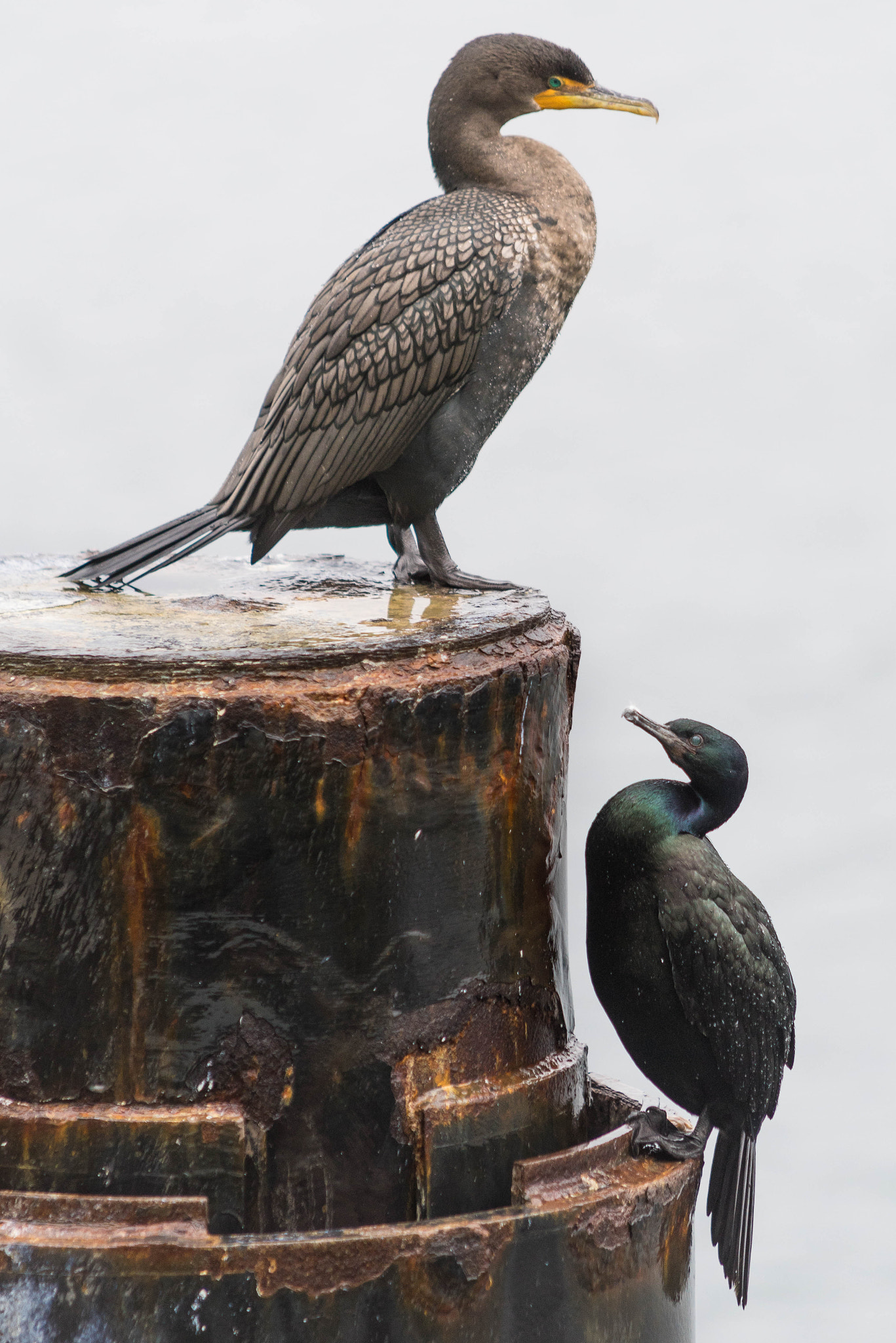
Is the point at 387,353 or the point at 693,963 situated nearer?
the point at 693,963

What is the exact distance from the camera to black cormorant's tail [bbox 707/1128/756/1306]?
3.13 m

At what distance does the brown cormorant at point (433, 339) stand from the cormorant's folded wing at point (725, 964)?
0.76 metres

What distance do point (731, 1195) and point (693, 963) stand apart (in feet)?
1.78

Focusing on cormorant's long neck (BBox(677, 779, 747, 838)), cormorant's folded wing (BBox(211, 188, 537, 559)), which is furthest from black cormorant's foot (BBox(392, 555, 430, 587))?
cormorant's long neck (BBox(677, 779, 747, 838))

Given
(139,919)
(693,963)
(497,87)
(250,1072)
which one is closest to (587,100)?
(497,87)

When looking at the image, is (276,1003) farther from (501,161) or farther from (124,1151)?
(501,161)

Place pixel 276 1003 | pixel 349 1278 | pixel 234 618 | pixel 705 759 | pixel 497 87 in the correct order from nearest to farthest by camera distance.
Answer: pixel 349 1278 → pixel 276 1003 → pixel 234 618 → pixel 705 759 → pixel 497 87

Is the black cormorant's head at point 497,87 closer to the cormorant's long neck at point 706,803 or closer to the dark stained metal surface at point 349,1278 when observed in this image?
the cormorant's long neck at point 706,803

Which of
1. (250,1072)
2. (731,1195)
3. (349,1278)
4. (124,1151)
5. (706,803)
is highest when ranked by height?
(706,803)

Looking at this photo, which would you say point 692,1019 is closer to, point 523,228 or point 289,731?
point 289,731

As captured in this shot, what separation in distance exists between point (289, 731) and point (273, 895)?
0.88ft

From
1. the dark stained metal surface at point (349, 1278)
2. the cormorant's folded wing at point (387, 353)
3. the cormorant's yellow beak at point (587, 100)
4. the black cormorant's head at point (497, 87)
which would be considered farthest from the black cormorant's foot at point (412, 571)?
the dark stained metal surface at point (349, 1278)

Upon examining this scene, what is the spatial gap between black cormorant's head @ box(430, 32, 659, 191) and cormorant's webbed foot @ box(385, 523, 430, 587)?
2.54ft

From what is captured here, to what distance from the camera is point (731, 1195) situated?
123 inches
